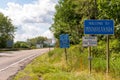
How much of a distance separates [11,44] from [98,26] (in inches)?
3725

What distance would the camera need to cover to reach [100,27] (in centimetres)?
1766

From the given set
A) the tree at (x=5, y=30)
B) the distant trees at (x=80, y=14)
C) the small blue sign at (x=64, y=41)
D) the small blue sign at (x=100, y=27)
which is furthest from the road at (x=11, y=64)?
the tree at (x=5, y=30)

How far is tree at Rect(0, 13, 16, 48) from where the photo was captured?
338 feet

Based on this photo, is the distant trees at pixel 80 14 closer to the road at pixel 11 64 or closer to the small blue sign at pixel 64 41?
the small blue sign at pixel 64 41

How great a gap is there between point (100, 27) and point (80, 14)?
26426 millimetres

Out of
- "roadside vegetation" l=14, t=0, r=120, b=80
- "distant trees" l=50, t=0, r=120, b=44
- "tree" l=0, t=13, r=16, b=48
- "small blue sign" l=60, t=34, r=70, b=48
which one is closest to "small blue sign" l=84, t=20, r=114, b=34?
"roadside vegetation" l=14, t=0, r=120, b=80

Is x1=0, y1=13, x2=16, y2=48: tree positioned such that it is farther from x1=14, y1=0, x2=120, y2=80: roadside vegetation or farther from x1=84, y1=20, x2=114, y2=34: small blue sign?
x1=84, y1=20, x2=114, y2=34: small blue sign

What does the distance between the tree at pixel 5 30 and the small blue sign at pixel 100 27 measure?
85267 millimetres

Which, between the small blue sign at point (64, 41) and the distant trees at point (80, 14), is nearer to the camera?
the distant trees at point (80, 14)

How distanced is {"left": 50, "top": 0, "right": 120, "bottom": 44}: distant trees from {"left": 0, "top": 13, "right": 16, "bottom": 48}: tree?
39727mm

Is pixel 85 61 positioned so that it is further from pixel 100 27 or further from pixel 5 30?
pixel 5 30

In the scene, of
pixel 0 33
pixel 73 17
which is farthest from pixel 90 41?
pixel 0 33

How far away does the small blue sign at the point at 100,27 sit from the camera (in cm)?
1744

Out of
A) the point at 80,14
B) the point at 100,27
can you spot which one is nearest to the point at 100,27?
the point at 100,27
